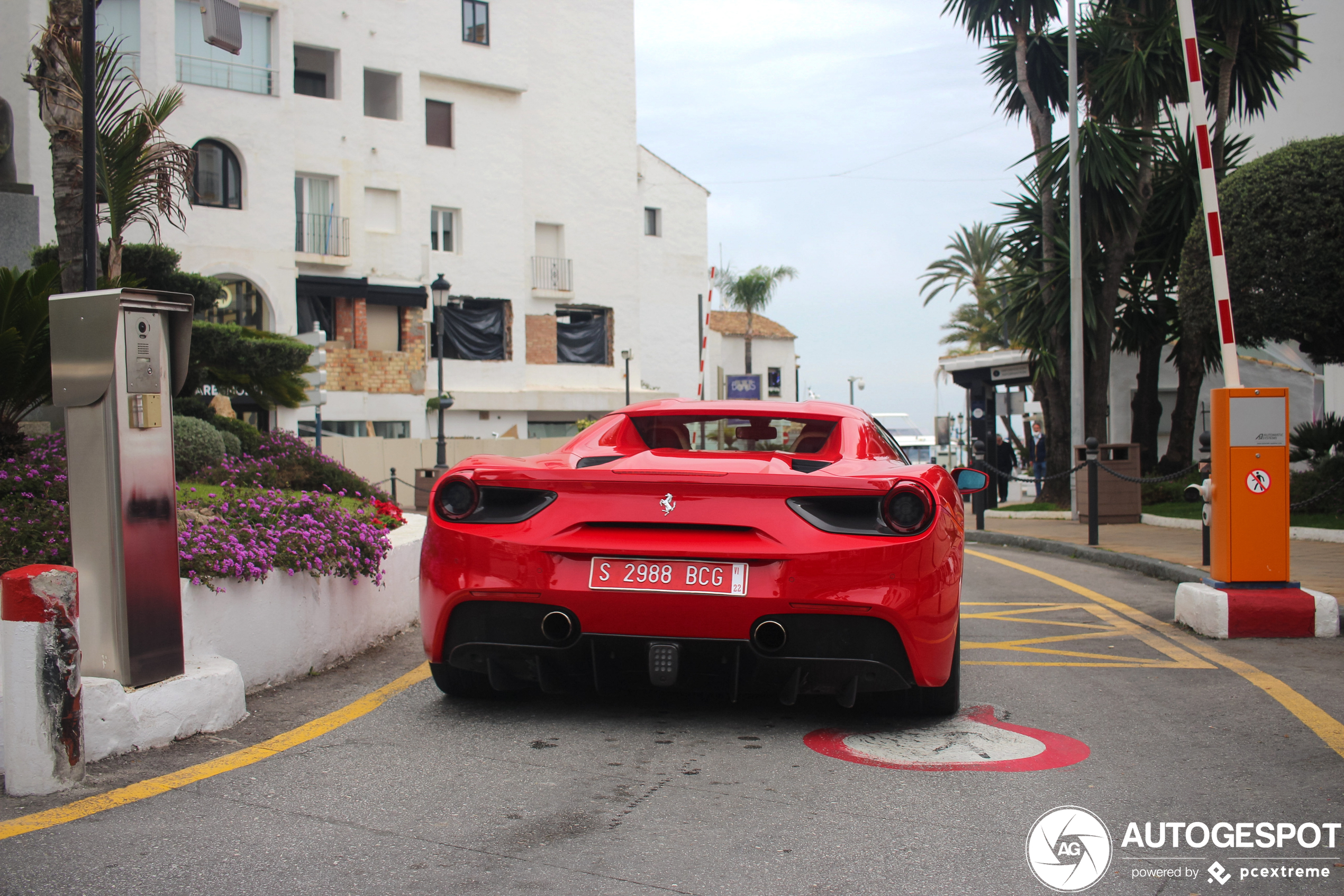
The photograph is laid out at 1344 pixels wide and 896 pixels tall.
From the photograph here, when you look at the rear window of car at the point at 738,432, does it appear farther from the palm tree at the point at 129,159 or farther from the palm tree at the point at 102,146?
the palm tree at the point at 129,159

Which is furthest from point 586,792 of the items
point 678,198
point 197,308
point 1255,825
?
point 678,198

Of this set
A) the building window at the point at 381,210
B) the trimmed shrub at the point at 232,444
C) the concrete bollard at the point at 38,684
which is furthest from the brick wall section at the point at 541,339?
the concrete bollard at the point at 38,684

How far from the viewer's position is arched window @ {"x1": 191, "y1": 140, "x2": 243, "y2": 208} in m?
30.8

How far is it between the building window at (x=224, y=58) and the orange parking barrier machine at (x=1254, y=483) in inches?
1150

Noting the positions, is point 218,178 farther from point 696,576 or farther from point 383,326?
point 696,576

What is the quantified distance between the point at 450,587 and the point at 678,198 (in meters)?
47.4

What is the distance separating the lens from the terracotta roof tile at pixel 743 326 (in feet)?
199

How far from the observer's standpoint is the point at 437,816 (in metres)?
3.34

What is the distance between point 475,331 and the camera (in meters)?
37.6

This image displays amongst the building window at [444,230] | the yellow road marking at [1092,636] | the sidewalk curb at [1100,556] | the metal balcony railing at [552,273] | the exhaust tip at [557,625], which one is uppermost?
the building window at [444,230]

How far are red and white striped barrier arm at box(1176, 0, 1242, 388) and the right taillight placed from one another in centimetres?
363

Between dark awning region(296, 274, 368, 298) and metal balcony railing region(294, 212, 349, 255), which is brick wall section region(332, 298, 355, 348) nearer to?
dark awning region(296, 274, 368, 298)

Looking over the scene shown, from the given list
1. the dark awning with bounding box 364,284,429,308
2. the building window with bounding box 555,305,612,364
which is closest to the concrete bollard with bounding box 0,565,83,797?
the dark awning with bounding box 364,284,429,308

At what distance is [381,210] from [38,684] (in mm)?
33188
